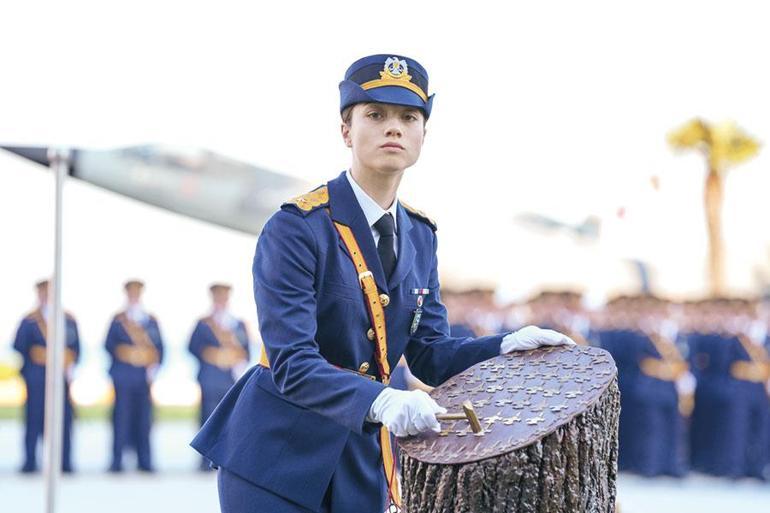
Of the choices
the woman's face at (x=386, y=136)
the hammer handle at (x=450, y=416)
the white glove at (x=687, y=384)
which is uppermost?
the woman's face at (x=386, y=136)

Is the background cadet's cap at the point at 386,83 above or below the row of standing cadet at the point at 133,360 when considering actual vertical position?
above

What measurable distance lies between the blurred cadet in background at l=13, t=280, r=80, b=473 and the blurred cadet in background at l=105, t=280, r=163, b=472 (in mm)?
408

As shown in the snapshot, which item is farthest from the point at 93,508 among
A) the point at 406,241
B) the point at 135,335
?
the point at 406,241

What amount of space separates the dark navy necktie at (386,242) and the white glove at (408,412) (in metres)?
0.51

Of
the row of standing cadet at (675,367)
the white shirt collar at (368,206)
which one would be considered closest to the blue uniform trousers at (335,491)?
the white shirt collar at (368,206)

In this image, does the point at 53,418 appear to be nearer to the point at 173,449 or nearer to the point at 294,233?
the point at 294,233

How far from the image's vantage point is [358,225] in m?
3.29

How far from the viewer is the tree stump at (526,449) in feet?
9.43

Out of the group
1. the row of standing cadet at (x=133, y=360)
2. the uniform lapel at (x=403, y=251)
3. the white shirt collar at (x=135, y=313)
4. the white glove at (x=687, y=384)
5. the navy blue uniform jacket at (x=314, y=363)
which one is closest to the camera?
the navy blue uniform jacket at (x=314, y=363)

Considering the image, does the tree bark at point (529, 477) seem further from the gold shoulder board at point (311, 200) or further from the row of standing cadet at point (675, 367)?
the row of standing cadet at point (675, 367)

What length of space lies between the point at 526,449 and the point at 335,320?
601mm

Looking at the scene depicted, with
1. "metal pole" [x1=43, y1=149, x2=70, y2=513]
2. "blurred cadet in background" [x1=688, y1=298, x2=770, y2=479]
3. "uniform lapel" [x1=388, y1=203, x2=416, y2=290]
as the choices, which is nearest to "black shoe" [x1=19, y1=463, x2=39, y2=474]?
"blurred cadet in background" [x1=688, y1=298, x2=770, y2=479]

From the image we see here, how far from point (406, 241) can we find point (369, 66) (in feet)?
1.47

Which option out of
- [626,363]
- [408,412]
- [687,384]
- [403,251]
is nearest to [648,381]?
[626,363]
